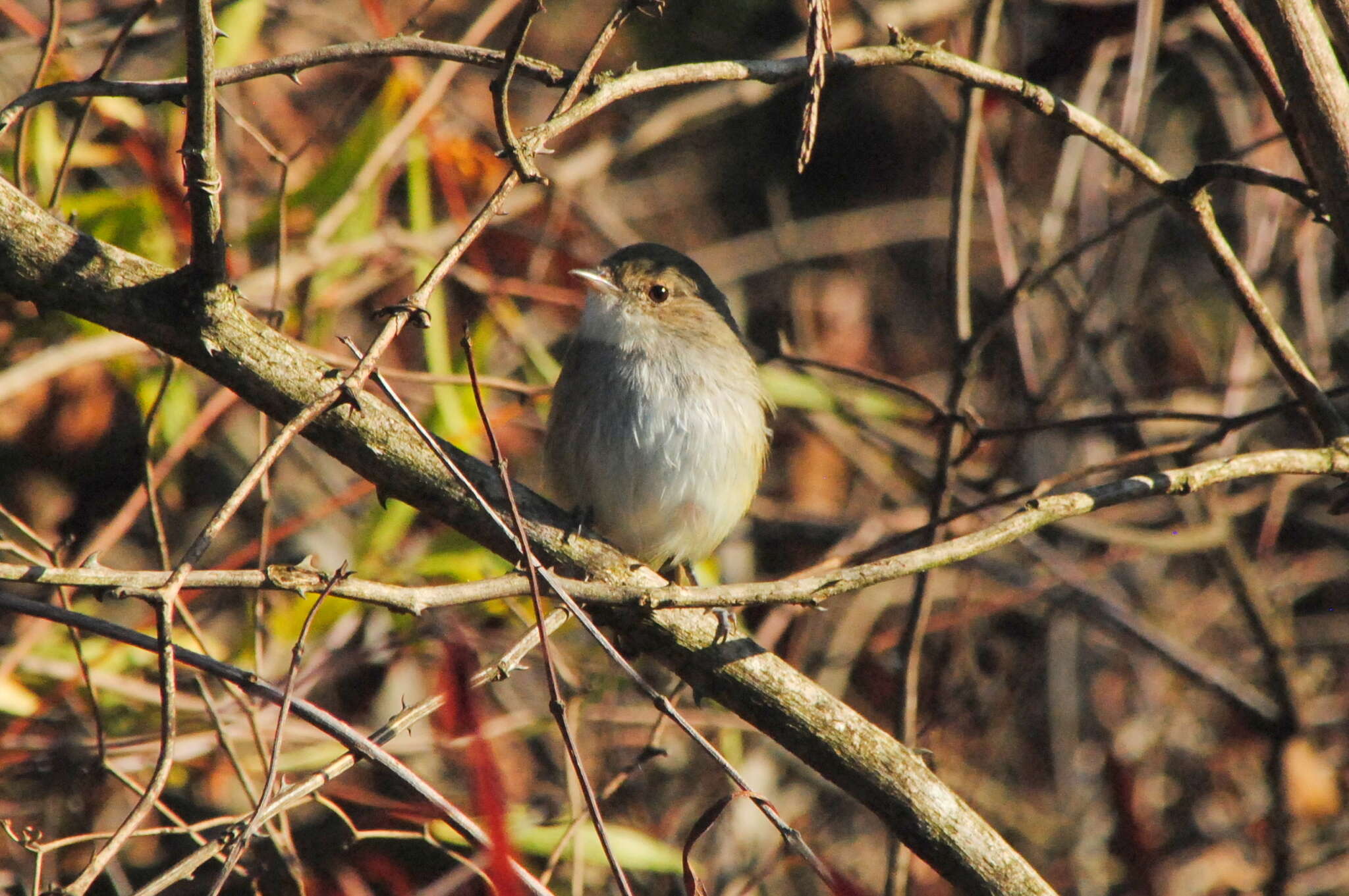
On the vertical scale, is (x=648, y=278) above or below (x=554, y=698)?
above

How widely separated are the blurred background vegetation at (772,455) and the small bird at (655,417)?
343 millimetres

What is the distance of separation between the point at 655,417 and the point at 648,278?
66 cm

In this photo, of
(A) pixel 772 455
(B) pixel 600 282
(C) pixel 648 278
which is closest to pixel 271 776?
(B) pixel 600 282

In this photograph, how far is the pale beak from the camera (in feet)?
14.8

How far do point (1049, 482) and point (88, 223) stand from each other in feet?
11.6

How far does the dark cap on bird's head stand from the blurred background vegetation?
54 cm

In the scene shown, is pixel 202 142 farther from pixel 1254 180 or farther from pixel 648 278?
pixel 648 278

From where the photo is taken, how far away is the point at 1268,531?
5.61 metres

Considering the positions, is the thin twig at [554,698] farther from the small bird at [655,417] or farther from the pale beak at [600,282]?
the pale beak at [600,282]

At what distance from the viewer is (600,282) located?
456 cm

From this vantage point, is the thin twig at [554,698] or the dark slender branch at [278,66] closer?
the thin twig at [554,698]

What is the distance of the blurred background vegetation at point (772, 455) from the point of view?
4.55 metres

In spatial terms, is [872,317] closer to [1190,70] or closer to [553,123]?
[1190,70]

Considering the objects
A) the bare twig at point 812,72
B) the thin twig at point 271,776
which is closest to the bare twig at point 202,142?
the thin twig at point 271,776
